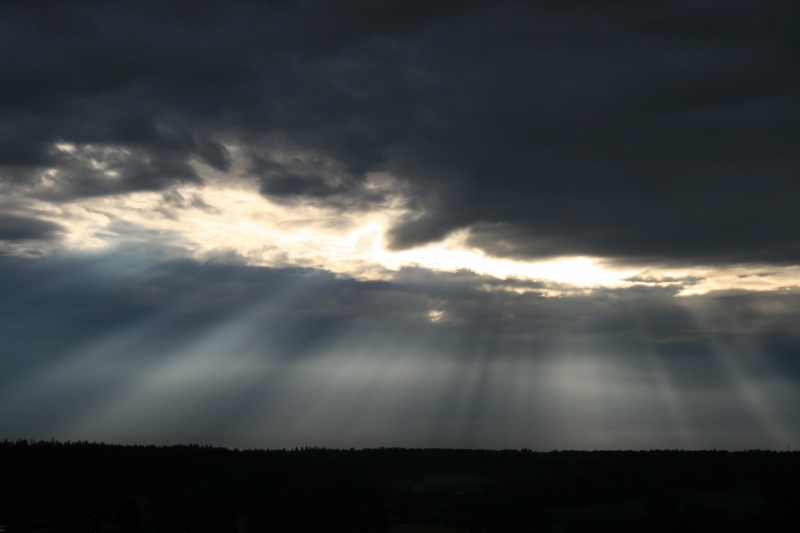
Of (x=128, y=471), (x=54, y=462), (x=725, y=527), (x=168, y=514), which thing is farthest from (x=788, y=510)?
(x=54, y=462)

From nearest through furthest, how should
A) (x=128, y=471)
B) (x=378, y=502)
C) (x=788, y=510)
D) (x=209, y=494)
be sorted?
(x=788, y=510)
(x=209, y=494)
(x=378, y=502)
(x=128, y=471)

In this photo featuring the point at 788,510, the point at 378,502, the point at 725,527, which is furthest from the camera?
the point at 378,502

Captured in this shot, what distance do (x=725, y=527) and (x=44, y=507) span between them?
318ft

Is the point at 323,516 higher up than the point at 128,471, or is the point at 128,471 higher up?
the point at 128,471

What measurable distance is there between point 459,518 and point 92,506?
56.9 m

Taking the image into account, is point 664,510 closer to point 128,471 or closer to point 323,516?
point 323,516

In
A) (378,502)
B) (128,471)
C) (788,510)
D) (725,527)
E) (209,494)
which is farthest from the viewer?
(128,471)

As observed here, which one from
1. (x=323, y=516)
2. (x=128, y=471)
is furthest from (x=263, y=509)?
(x=128, y=471)

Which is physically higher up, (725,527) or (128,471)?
(128,471)

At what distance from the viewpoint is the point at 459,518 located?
446 feet

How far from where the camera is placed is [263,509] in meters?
116

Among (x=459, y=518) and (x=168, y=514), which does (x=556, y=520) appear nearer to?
(x=459, y=518)

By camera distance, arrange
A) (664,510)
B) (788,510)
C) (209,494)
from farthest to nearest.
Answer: (209,494)
(664,510)
(788,510)

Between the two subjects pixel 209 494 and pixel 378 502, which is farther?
pixel 378 502
